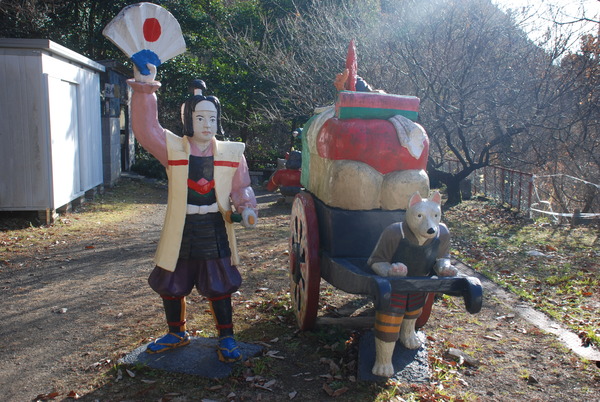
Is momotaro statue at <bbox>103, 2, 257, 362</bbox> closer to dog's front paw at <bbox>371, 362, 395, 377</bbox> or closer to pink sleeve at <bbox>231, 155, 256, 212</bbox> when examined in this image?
pink sleeve at <bbox>231, 155, 256, 212</bbox>

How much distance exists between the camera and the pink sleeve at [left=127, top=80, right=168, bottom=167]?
340cm

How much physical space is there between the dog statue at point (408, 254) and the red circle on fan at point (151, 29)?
1.97 m

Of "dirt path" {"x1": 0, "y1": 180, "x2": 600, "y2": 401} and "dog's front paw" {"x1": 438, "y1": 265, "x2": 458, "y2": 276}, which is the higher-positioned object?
"dog's front paw" {"x1": 438, "y1": 265, "x2": 458, "y2": 276}

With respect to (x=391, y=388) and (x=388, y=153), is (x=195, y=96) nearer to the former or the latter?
(x=388, y=153)

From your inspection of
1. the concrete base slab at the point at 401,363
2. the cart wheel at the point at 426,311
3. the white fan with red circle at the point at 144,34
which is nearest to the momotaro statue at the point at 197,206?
the white fan with red circle at the point at 144,34

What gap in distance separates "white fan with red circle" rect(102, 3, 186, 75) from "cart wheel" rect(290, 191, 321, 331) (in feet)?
4.91

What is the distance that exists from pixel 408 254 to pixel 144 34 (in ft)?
7.28

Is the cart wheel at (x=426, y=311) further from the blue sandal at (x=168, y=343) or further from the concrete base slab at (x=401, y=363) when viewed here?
the blue sandal at (x=168, y=343)

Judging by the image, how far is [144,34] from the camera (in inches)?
133

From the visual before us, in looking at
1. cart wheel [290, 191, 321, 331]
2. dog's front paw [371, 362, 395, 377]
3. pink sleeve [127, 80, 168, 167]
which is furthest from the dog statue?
pink sleeve [127, 80, 168, 167]

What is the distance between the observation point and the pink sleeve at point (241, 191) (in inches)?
145

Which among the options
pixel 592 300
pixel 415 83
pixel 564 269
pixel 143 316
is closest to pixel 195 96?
pixel 143 316

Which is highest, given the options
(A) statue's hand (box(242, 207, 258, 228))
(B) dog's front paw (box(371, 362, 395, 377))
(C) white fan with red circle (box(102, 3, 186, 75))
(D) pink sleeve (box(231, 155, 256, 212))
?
(C) white fan with red circle (box(102, 3, 186, 75))

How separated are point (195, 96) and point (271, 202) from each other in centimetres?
864
